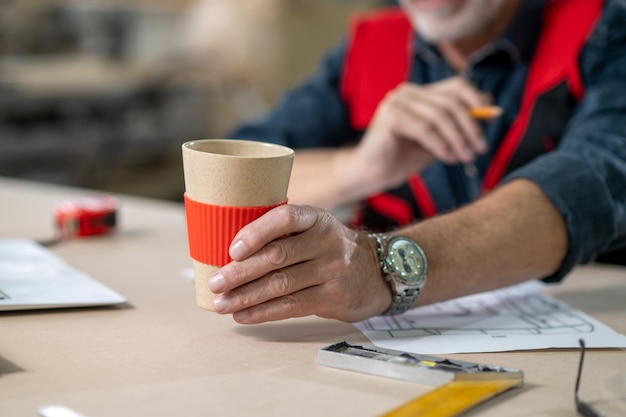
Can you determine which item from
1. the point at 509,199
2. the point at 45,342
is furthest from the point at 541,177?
the point at 45,342

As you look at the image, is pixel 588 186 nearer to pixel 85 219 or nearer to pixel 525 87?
pixel 525 87

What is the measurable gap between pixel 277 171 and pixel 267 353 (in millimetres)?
154

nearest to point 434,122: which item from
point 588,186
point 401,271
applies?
point 588,186

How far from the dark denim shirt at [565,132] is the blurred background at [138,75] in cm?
180

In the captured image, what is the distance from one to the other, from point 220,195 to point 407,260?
214 millimetres

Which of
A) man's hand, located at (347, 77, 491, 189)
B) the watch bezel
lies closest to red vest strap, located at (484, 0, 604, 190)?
man's hand, located at (347, 77, 491, 189)

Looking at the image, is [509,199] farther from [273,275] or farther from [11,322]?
[11,322]

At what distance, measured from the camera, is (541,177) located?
86cm

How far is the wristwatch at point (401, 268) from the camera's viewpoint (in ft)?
2.40

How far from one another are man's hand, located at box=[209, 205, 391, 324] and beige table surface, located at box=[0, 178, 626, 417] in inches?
1.2

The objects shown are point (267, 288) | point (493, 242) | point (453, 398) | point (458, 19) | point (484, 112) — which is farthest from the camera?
point (458, 19)

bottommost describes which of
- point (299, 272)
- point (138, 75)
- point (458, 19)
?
point (299, 272)

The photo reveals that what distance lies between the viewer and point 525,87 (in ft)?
4.27

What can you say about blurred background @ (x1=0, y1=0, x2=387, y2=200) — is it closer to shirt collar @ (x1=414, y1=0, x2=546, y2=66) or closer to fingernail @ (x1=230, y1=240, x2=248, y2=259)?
shirt collar @ (x1=414, y1=0, x2=546, y2=66)
